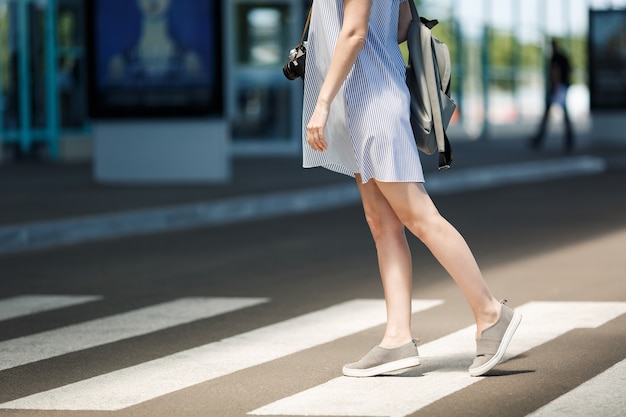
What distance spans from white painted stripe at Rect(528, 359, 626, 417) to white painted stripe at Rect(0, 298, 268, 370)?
2509 mm

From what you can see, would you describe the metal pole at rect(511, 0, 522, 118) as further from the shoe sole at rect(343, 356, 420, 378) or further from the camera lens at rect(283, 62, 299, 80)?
the shoe sole at rect(343, 356, 420, 378)

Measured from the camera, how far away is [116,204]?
50.2ft

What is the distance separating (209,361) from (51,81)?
2060cm

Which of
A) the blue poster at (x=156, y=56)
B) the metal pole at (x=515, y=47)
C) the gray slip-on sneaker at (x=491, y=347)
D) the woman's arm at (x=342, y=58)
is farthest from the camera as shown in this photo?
the metal pole at (x=515, y=47)

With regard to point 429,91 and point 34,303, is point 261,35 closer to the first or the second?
point 34,303

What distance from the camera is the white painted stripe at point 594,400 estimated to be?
5.20 meters

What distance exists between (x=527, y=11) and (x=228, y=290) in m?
40.7

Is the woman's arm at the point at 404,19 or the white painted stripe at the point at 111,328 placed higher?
the woman's arm at the point at 404,19

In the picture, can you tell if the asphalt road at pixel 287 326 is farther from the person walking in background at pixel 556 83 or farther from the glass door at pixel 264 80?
the person walking in background at pixel 556 83

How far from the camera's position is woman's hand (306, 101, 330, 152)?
5.86m

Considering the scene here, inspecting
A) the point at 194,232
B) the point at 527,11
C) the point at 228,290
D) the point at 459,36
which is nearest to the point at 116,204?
the point at 194,232

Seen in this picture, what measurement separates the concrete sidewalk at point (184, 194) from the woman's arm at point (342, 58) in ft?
23.1

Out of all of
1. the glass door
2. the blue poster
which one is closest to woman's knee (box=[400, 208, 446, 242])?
the blue poster

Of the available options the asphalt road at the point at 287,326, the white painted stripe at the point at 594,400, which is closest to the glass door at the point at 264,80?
the asphalt road at the point at 287,326
